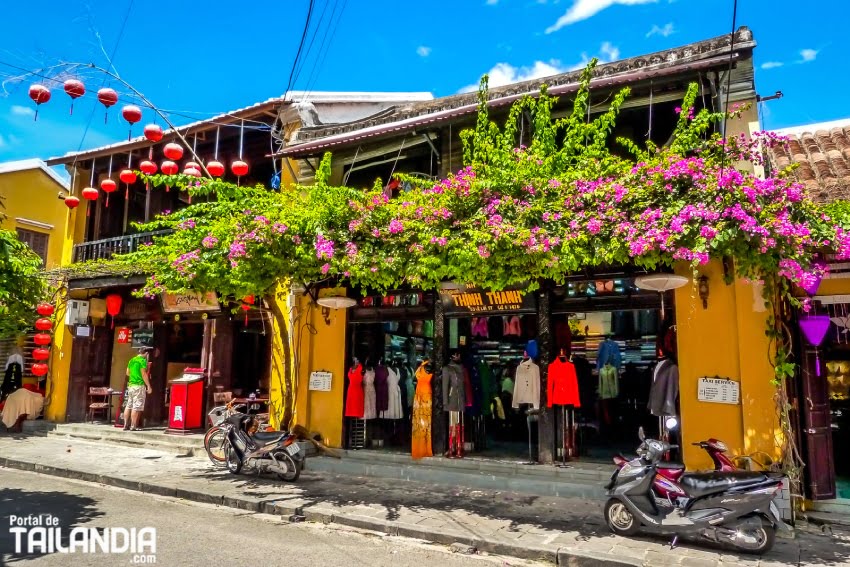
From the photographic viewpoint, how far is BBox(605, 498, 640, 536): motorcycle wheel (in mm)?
6531

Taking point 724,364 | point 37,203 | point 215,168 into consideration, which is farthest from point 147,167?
point 37,203

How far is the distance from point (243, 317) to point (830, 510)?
1167 cm

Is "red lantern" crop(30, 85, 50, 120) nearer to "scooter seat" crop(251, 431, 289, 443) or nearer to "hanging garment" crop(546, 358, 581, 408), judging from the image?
"scooter seat" crop(251, 431, 289, 443)

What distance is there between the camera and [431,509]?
25.7 ft

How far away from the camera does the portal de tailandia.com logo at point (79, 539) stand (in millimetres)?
5707

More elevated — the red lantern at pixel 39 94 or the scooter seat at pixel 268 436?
the red lantern at pixel 39 94

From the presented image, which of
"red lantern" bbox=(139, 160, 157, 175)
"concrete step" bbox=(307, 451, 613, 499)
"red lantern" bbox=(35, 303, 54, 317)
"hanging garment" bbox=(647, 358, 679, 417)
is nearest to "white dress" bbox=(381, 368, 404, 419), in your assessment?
"concrete step" bbox=(307, 451, 613, 499)

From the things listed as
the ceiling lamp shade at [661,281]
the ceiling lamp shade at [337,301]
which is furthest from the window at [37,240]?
the ceiling lamp shade at [661,281]

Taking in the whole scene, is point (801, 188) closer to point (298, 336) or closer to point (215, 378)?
point (298, 336)

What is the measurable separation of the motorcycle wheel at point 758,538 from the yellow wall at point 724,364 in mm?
1996

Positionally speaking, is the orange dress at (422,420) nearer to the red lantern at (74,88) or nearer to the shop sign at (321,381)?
the shop sign at (321,381)

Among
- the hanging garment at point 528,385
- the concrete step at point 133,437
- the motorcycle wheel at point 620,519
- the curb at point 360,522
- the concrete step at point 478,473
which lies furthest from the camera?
the concrete step at point 133,437

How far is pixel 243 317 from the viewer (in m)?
13.8

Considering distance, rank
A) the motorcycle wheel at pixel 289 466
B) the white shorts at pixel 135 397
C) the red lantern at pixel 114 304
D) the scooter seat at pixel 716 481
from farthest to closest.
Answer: the red lantern at pixel 114 304 < the white shorts at pixel 135 397 < the motorcycle wheel at pixel 289 466 < the scooter seat at pixel 716 481
